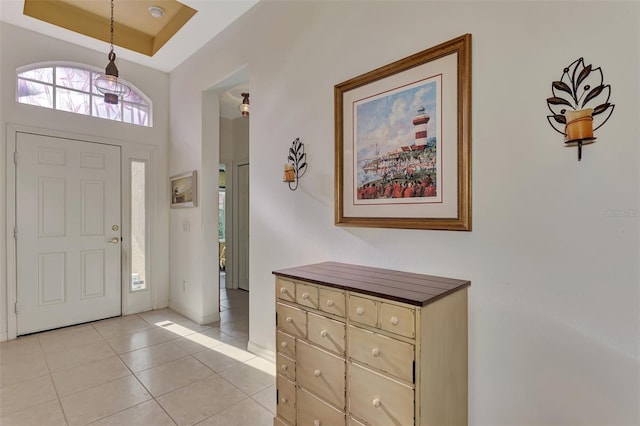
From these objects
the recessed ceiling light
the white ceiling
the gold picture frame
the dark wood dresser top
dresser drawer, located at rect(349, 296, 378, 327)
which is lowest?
dresser drawer, located at rect(349, 296, 378, 327)

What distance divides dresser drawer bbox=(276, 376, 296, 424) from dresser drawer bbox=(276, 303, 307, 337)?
0.97ft

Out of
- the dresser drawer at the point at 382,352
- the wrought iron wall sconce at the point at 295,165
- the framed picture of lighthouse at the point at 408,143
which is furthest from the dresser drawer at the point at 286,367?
the wrought iron wall sconce at the point at 295,165

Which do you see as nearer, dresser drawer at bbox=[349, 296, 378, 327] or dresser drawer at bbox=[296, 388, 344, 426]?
dresser drawer at bbox=[349, 296, 378, 327]

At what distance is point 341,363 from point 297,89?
6.37 ft

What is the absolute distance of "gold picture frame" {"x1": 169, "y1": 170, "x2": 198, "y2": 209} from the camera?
12.0 feet

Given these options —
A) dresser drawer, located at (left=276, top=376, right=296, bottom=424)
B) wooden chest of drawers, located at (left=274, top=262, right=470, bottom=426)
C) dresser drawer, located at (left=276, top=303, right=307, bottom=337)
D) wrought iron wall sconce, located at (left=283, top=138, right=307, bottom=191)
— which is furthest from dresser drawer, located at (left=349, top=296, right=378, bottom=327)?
wrought iron wall sconce, located at (left=283, top=138, right=307, bottom=191)

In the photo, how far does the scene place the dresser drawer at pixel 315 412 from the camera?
1547 millimetres

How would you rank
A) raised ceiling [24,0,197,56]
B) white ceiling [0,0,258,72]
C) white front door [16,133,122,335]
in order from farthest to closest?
white front door [16,133,122,335], raised ceiling [24,0,197,56], white ceiling [0,0,258,72]

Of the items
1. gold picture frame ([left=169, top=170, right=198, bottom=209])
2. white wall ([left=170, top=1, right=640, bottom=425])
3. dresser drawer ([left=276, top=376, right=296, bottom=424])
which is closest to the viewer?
white wall ([left=170, top=1, right=640, bottom=425])

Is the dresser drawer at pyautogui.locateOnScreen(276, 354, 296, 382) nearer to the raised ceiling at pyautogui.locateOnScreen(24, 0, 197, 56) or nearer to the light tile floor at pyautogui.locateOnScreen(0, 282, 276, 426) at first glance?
the light tile floor at pyautogui.locateOnScreen(0, 282, 276, 426)

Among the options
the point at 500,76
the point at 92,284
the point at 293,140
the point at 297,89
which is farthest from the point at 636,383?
the point at 92,284

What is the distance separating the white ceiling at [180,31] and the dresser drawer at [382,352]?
290 cm

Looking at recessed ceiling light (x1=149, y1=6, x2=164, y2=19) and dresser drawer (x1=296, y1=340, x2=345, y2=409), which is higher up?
recessed ceiling light (x1=149, y1=6, x2=164, y2=19)

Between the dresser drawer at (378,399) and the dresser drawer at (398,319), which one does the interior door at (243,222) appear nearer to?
the dresser drawer at (378,399)
